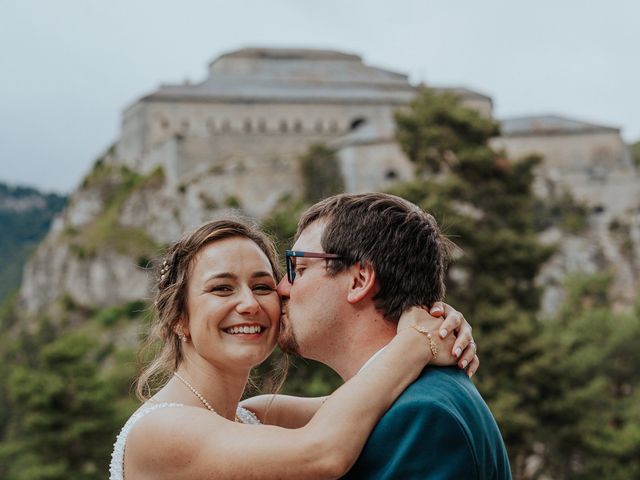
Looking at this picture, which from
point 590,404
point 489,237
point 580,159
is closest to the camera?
point 590,404

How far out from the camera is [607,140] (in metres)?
68.0

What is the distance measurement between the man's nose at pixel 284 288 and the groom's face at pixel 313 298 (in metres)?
0.19

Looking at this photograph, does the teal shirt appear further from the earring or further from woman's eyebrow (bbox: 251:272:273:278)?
the earring

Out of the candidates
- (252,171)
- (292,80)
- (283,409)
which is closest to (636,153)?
(292,80)

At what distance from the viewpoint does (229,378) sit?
4.60m

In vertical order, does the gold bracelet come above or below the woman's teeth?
above

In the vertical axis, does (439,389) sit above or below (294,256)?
below

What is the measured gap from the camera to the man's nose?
4.49m

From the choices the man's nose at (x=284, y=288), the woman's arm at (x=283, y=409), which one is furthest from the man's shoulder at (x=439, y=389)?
the woman's arm at (x=283, y=409)

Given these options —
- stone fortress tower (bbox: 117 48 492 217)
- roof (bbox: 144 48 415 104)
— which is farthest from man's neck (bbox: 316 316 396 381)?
roof (bbox: 144 48 415 104)

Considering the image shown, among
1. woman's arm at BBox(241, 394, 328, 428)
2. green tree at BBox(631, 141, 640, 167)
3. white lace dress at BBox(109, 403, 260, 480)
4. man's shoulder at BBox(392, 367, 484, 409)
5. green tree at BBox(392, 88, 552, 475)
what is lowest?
green tree at BBox(631, 141, 640, 167)

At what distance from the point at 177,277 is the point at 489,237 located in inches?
1061

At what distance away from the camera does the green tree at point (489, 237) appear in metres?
27.5

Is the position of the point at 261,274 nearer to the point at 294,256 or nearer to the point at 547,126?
the point at 294,256
